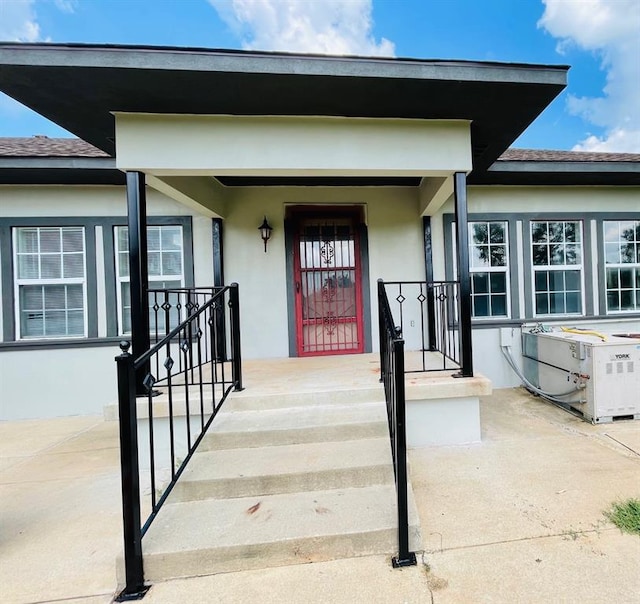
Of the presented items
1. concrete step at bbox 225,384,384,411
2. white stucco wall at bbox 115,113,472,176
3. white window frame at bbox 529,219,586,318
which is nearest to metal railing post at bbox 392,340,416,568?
concrete step at bbox 225,384,384,411

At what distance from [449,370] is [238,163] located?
2686mm

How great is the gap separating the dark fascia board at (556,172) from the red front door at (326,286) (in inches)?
78.3

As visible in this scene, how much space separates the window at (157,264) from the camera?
4.21 m

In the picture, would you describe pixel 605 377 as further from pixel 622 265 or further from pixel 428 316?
pixel 622 265

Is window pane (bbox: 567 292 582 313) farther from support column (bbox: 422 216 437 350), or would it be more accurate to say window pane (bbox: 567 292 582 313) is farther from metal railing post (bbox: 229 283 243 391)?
metal railing post (bbox: 229 283 243 391)

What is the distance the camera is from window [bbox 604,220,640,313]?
15.6 feet

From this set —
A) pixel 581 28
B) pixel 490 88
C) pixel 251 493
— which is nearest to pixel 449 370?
pixel 251 493

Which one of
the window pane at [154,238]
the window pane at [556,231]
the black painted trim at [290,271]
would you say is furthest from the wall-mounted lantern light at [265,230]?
the window pane at [556,231]

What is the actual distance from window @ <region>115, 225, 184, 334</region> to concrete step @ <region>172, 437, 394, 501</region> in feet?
8.78

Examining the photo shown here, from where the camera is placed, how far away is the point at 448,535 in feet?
5.74

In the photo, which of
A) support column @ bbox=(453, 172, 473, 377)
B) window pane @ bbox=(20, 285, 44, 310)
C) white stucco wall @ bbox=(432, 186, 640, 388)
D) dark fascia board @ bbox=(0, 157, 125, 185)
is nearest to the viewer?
support column @ bbox=(453, 172, 473, 377)

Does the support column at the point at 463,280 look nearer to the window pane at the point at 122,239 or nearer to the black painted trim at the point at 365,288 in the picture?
the black painted trim at the point at 365,288

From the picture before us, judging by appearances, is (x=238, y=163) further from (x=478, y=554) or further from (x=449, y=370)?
(x=478, y=554)

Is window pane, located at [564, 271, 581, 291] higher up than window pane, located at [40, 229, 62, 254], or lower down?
lower down
